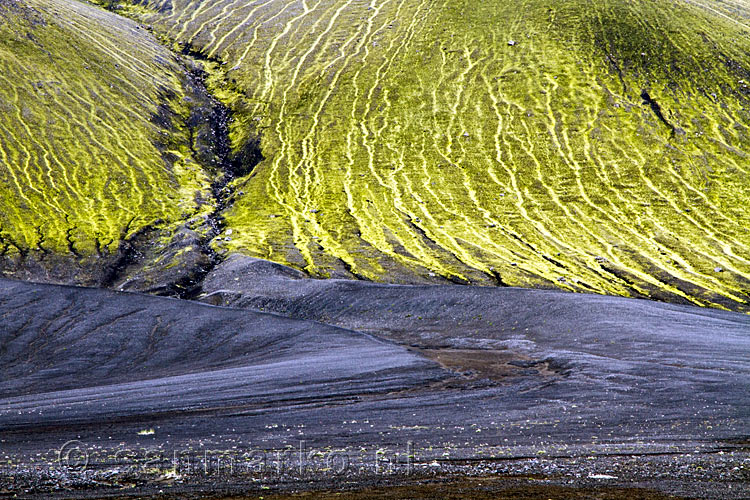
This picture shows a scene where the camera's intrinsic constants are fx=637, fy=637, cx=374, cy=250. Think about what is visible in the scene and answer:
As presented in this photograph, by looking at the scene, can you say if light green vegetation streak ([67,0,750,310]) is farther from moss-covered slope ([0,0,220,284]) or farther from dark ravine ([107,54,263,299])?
moss-covered slope ([0,0,220,284])

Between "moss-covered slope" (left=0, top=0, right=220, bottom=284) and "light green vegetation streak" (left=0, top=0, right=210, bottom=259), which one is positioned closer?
"moss-covered slope" (left=0, top=0, right=220, bottom=284)

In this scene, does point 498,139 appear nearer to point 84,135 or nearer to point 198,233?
point 198,233

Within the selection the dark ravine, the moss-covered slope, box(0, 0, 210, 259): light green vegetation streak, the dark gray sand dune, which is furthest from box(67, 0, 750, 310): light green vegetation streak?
the dark gray sand dune

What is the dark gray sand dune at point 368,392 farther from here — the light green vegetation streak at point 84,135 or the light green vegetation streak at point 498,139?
the light green vegetation streak at point 84,135

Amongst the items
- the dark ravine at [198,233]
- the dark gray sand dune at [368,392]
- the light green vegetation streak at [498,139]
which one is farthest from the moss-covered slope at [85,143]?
the dark gray sand dune at [368,392]

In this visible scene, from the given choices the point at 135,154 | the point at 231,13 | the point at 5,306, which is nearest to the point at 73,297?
the point at 5,306

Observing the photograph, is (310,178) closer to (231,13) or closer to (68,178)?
(68,178)
